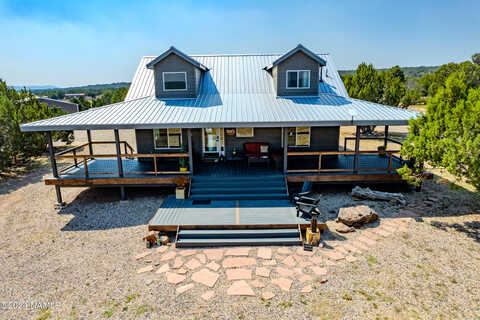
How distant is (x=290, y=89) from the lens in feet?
46.3

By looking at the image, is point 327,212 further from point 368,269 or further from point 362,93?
point 362,93

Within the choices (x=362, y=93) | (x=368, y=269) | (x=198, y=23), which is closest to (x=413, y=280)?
(x=368, y=269)

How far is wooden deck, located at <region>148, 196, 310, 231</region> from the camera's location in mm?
8961

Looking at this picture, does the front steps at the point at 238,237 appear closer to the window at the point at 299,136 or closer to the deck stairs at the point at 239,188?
the deck stairs at the point at 239,188

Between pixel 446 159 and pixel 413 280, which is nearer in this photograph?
pixel 413 280

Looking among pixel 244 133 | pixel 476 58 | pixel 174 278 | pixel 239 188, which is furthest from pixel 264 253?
pixel 476 58

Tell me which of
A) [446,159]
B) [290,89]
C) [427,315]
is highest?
[290,89]

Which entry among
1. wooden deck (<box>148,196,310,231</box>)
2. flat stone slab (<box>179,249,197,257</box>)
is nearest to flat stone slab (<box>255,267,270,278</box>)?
wooden deck (<box>148,196,310,231</box>)

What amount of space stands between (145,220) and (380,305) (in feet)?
25.6

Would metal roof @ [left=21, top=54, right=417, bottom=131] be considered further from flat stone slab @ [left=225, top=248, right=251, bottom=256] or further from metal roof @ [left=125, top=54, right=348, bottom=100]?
flat stone slab @ [left=225, top=248, right=251, bottom=256]

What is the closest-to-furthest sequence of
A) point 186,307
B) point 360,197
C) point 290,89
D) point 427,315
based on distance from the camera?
point 427,315, point 186,307, point 360,197, point 290,89

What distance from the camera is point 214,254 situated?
8062mm

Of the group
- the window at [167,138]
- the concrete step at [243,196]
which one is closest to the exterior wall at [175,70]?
the window at [167,138]

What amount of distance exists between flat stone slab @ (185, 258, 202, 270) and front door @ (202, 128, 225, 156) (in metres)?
7.56
